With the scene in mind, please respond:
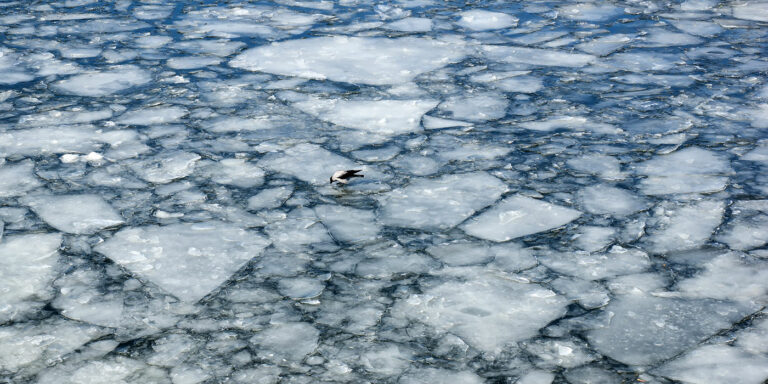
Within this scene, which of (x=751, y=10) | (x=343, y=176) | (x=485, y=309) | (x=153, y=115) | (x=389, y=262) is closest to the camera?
(x=485, y=309)

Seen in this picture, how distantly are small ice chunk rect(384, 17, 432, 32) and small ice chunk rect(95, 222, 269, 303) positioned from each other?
2.53 m

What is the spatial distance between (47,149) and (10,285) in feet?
3.53

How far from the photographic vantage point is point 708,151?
3141mm

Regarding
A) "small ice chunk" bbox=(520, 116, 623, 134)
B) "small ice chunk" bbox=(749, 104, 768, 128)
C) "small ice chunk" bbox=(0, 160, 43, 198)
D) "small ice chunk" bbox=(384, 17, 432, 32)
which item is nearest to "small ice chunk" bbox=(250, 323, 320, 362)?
"small ice chunk" bbox=(0, 160, 43, 198)

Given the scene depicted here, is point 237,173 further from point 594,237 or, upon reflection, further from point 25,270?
point 594,237

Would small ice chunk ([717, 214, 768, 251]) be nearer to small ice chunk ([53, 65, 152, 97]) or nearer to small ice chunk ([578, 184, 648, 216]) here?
small ice chunk ([578, 184, 648, 216])

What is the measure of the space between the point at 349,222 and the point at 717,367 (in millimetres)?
1166

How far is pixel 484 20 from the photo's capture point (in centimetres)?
504

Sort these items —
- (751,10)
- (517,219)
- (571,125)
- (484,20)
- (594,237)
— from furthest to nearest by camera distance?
(751,10) → (484,20) → (571,125) → (517,219) → (594,237)

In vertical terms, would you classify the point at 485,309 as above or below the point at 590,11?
below

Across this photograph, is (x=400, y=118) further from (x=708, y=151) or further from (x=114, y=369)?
(x=114, y=369)

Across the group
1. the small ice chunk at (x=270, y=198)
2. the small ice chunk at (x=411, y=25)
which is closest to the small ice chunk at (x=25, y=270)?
the small ice chunk at (x=270, y=198)

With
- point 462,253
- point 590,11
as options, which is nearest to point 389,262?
point 462,253

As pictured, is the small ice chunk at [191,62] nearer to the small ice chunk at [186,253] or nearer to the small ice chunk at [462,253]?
the small ice chunk at [186,253]
